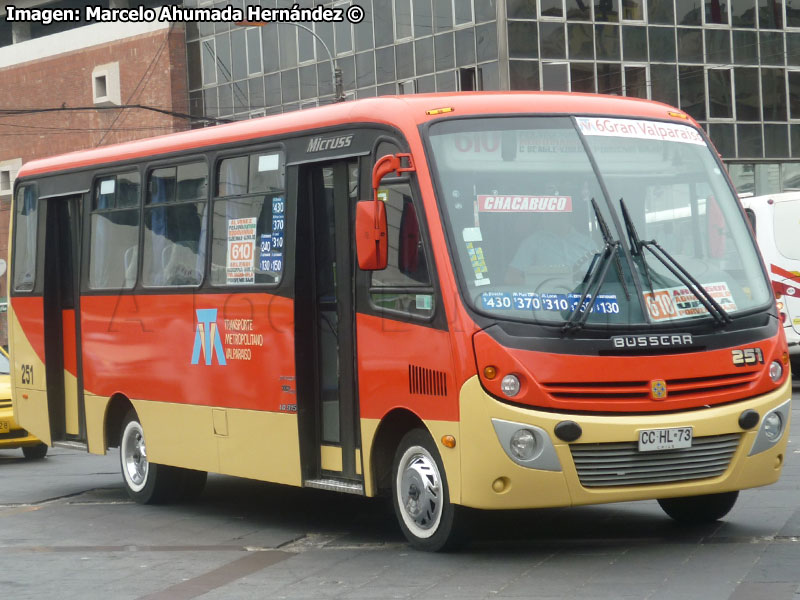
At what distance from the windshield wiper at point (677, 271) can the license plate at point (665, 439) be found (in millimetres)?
745

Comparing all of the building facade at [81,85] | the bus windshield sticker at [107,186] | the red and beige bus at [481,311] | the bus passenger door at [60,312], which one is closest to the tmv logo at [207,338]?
the red and beige bus at [481,311]

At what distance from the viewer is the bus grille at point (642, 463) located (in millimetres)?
8703

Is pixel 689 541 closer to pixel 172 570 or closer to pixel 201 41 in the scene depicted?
pixel 172 570

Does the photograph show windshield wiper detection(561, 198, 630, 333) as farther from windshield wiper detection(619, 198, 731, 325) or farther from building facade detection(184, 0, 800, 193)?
building facade detection(184, 0, 800, 193)

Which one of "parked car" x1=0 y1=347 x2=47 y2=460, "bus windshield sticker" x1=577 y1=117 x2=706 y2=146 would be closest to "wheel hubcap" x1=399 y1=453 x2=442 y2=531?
"bus windshield sticker" x1=577 y1=117 x2=706 y2=146

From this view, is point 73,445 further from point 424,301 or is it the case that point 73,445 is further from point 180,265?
point 424,301

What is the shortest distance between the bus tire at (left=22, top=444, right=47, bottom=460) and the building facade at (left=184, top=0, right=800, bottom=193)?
76.1 ft

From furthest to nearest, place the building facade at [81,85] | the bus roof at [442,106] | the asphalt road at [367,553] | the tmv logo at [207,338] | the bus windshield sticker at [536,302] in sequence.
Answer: the building facade at [81,85] < the tmv logo at [207,338] < the bus roof at [442,106] < the bus windshield sticker at [536,302] < the asphalt road at [367,553]

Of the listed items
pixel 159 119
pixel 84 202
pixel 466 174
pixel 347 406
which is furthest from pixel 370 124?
pixel 159 119

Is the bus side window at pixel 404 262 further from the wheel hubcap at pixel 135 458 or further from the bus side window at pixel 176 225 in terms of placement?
the wheel hubcap at pixel 135 458

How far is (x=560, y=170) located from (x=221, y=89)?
42.0 metres

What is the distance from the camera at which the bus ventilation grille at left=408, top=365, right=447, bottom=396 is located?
353 inches

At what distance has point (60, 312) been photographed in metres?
14.3

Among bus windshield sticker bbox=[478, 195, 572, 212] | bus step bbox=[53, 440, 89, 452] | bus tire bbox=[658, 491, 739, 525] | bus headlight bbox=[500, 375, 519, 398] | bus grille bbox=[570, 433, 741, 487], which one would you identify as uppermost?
bus windshield sticker bbox=[478, 195, 572, 212]
